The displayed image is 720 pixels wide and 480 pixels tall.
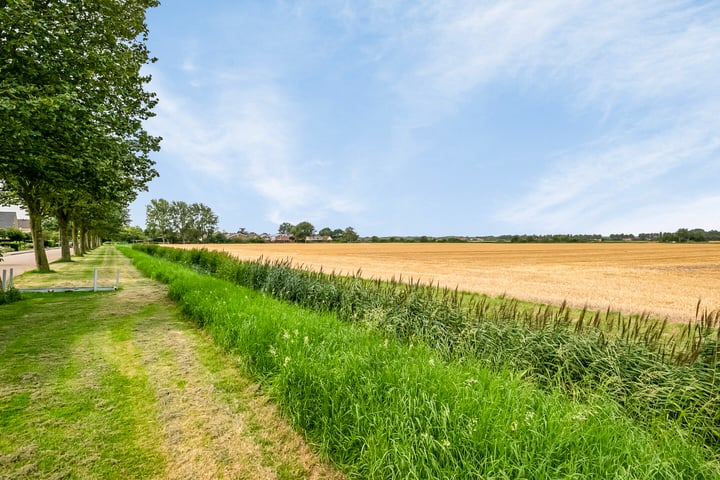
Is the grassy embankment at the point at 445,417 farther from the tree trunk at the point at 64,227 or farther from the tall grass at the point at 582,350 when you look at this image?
the tree trunk at the point at 64,227

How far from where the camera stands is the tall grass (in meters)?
3.66

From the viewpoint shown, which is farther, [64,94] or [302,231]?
[302,231]

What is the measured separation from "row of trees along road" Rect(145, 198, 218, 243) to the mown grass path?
130128 mm

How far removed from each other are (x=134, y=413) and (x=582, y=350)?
227 inches

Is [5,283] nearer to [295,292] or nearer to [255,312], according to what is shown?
[295,292]

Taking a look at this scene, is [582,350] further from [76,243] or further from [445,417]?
[76,243]

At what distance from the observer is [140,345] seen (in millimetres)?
6688

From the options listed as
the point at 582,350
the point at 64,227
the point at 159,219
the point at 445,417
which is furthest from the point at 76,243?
the point at 159,219

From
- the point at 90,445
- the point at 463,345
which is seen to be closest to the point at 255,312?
the point at 90,445

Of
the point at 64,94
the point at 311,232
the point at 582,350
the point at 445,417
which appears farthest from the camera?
the point at 311,232

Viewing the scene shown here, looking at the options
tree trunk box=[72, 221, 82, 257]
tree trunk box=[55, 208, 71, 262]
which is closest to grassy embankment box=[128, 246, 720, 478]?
tree trunk box=[55, 208, 71, 262]

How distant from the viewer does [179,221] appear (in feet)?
426

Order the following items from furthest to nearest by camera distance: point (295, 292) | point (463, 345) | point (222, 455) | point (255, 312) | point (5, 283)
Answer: point (5, 283) < point (295, 292) < point (255, 312) < point (463, 345) < point (222, 455)

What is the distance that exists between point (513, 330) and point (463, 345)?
814mm
